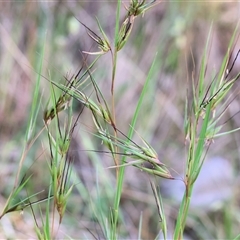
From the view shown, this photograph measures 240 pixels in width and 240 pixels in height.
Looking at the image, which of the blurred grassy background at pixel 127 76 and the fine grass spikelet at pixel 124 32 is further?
the blurred grassy background at pixel 127 76

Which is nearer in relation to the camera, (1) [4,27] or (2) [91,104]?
(2) [91,104]

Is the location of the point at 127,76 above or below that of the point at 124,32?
below

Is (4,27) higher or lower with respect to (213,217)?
higher

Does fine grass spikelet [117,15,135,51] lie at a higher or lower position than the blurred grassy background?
higher

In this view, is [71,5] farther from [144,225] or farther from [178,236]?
[178,236]

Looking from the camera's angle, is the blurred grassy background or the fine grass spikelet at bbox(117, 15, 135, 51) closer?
the fine grass spikelet at bbox(117, 15, 135, 51)

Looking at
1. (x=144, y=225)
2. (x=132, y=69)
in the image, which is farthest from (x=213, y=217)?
(x=132, y=69)

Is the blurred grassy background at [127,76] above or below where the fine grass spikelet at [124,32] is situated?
below

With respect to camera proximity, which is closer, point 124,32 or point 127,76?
point 124,32
